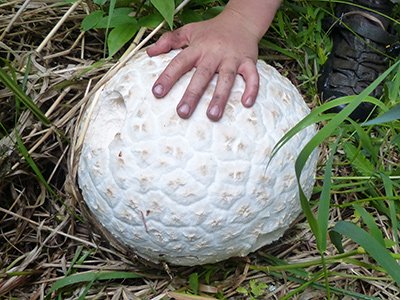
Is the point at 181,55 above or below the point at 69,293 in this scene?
above

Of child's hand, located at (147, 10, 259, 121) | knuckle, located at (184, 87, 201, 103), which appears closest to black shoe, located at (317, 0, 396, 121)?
child's hand, located at (147, 10, 259, 121)

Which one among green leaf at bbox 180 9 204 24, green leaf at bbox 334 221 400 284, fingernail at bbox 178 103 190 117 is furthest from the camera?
green leaf at bbox 180 9 204 24

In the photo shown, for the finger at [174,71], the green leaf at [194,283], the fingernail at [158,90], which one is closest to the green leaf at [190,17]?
the finger at [174,71]

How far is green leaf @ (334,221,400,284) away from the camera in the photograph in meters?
1.24

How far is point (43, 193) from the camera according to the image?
182 centimetres

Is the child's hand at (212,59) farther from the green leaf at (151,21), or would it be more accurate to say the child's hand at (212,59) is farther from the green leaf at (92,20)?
the green leaf at (92,20)

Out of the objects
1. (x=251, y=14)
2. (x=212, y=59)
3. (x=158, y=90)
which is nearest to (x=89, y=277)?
(x=158, y=90)

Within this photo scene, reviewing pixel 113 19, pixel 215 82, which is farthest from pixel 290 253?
pixel 113 19

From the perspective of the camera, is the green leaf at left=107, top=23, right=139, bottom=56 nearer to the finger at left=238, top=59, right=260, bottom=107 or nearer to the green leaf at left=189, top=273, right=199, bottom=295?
the finger at left=238, top=59, right=260, bottom=107

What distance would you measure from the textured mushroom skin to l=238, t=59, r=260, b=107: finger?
20mm

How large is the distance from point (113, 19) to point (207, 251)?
2.48 feet

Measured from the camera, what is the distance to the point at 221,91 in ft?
4.95

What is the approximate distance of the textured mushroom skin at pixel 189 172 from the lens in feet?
4.79

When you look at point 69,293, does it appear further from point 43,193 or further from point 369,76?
point 369,76
